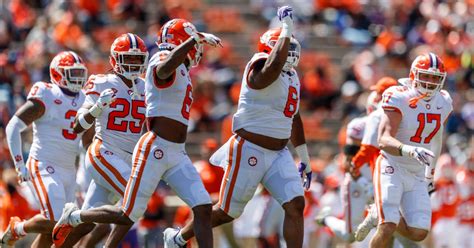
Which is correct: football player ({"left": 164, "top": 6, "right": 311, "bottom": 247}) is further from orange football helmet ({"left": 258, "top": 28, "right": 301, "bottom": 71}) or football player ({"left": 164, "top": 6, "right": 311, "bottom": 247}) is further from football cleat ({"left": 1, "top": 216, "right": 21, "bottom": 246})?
football cleat ({"left": 1, "top": 216, "right": 21, "bottom": 246})

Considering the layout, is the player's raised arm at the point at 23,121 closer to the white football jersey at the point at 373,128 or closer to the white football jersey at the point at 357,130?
the white football jersey at the point at 373,128

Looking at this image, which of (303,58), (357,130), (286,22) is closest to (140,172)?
(286,22)

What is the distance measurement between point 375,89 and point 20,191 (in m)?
5.29

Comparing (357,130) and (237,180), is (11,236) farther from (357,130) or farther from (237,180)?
(357,130)

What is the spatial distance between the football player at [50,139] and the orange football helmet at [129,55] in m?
1.05

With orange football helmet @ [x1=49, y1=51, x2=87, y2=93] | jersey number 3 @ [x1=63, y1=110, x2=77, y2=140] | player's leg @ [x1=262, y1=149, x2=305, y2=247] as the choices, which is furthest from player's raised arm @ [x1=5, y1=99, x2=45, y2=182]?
player's leg @ [x1=262, y1=149, x2=305, y2=247]

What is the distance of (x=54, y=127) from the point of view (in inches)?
452

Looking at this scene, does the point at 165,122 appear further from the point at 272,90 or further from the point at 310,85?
the point at 310,85

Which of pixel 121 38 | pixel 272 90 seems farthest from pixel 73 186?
pixel 272 90

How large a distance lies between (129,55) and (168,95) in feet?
2.98

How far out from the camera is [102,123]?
10.8 meters

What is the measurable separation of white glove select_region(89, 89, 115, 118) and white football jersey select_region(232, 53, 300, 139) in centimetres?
112

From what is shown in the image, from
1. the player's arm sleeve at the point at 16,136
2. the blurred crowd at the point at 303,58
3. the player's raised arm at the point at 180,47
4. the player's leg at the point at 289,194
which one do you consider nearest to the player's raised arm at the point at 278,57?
the player's raised arm at the point at 180,47

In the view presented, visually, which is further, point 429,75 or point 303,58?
point 303,58
